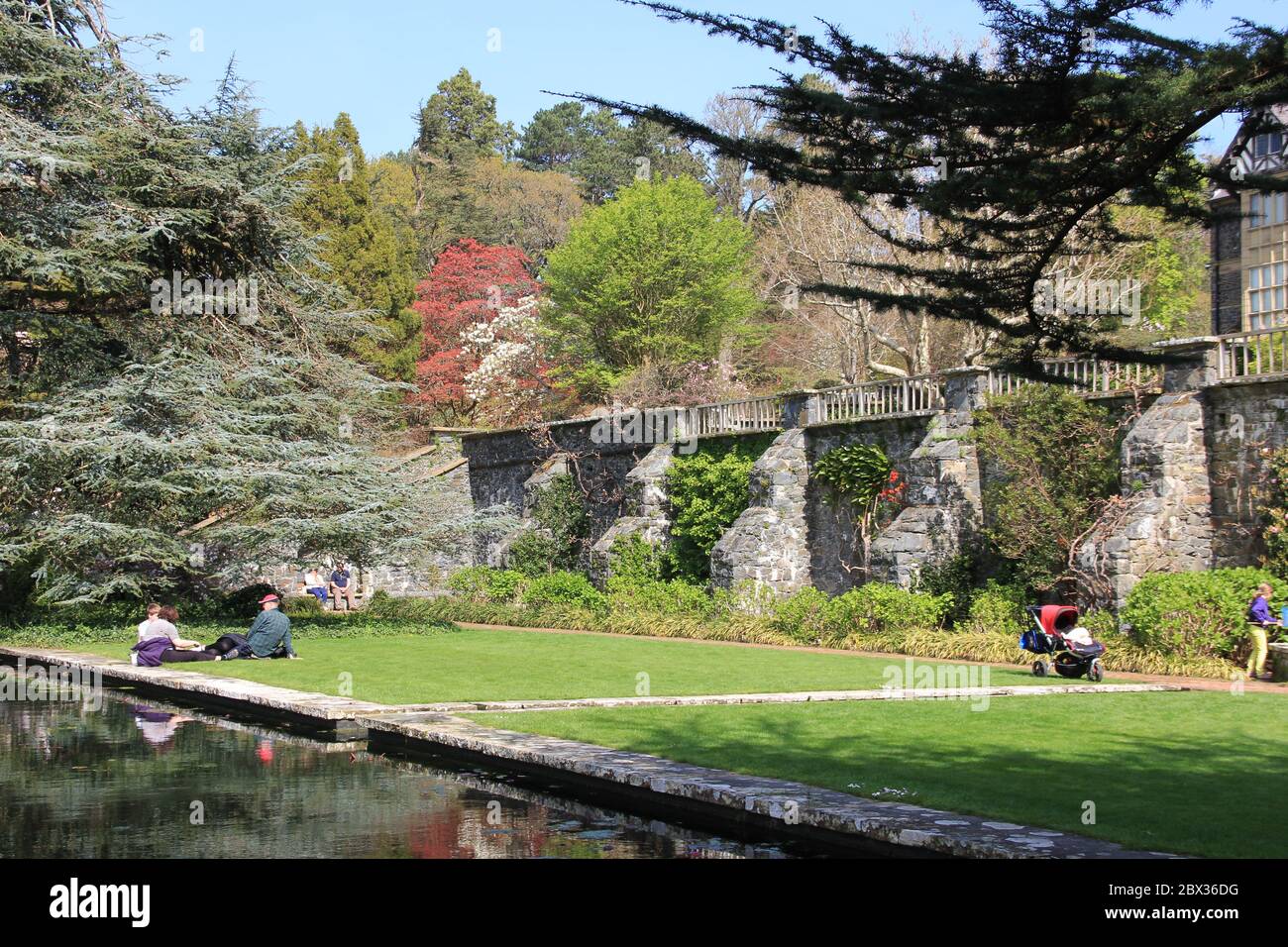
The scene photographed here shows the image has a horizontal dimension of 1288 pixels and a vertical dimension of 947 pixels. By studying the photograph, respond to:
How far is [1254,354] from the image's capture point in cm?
2053

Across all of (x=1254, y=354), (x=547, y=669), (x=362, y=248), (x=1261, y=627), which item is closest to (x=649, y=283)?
(x=362, y=248)

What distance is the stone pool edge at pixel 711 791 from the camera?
7.38m

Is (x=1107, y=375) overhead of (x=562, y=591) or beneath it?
overhead

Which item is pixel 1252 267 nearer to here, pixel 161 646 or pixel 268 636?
pixel 268 636

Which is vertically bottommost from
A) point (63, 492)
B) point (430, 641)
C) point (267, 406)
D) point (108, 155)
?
point (430, 641)

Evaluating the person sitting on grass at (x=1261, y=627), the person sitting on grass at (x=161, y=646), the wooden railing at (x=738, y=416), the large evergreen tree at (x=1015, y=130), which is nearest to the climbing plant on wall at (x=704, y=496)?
the wooden railing at (x=738, y=416)

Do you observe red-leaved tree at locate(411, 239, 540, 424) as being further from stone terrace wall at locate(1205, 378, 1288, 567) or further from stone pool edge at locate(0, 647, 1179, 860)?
stone pool edge at locate(0, 647, 1179, 860)

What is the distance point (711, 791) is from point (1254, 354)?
50.5ft

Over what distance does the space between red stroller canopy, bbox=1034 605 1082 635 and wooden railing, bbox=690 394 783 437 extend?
36.9 feet

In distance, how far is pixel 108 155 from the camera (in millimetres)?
24984

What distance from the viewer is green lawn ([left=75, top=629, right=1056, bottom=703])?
16078mm

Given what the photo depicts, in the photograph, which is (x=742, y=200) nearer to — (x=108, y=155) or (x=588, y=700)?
(x=108, y=155)

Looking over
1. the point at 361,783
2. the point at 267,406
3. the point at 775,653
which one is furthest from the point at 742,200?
the point at 361,783
